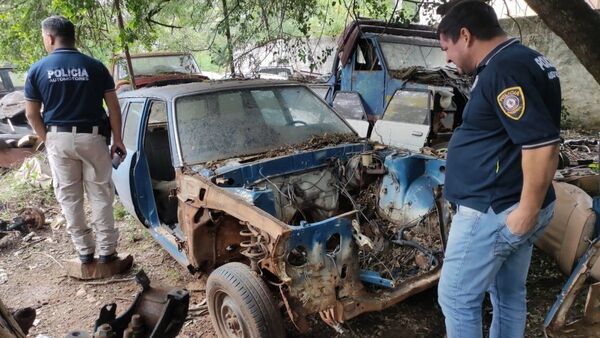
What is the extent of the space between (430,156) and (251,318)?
72.1 inches

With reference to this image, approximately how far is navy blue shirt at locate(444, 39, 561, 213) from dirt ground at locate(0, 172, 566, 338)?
4.80 feet

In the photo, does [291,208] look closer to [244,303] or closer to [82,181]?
[244,303]

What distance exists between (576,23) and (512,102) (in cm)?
216

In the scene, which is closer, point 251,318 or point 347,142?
point 251,318

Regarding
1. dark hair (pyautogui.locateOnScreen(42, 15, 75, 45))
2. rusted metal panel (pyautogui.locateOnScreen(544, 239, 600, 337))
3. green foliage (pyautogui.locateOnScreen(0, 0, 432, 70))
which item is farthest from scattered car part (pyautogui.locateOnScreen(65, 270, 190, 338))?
green foliage (pyautogui.locateOnScreen(0, 0, 432, 70))

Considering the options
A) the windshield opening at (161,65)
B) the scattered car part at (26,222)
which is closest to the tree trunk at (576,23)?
the scattered car part at (26,222)

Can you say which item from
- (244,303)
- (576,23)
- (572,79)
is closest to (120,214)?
(244,303)

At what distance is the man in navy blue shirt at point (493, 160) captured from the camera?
1626mm

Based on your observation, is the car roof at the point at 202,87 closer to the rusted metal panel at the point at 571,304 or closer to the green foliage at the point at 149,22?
the green foliage at the point at 149,22

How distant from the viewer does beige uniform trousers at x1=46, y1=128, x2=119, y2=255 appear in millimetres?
3559

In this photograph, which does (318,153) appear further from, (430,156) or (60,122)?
(60,122)

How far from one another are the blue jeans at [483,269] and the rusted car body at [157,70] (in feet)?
23.2

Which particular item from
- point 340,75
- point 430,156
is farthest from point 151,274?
point 340,75

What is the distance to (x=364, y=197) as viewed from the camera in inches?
144
